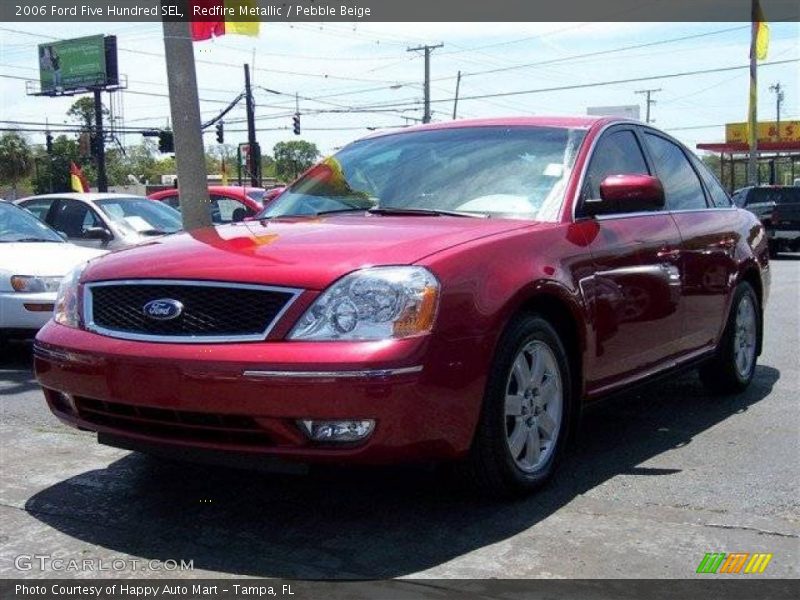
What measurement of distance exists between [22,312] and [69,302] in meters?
3.70

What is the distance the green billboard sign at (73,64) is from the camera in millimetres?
62594

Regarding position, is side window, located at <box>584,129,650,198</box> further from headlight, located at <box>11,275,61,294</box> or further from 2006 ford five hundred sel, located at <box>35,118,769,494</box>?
headlight, located at <box>11,275,61,294</box>

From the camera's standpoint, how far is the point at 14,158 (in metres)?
71.5

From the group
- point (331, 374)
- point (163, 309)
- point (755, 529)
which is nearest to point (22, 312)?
point (163, 309)

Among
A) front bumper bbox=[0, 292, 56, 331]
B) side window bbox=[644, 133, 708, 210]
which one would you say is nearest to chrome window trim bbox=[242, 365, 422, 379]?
side window bbox=[644, 133, 708, 210]

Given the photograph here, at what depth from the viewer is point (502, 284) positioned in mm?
3828

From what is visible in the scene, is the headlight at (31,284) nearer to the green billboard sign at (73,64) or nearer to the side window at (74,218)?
the side window at (74,218)

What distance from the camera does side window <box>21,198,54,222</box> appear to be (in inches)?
450

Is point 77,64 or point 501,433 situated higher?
point 77,64

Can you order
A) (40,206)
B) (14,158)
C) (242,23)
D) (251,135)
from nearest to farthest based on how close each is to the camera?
(242,23) → (40,206) → (251,135) → (14,158)

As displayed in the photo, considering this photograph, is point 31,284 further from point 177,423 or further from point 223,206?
point 223,206

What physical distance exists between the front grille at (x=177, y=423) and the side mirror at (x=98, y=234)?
620cm

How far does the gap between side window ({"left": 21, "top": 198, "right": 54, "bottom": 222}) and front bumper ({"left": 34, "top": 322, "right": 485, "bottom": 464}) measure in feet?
27.1

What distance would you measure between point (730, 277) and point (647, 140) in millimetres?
974
